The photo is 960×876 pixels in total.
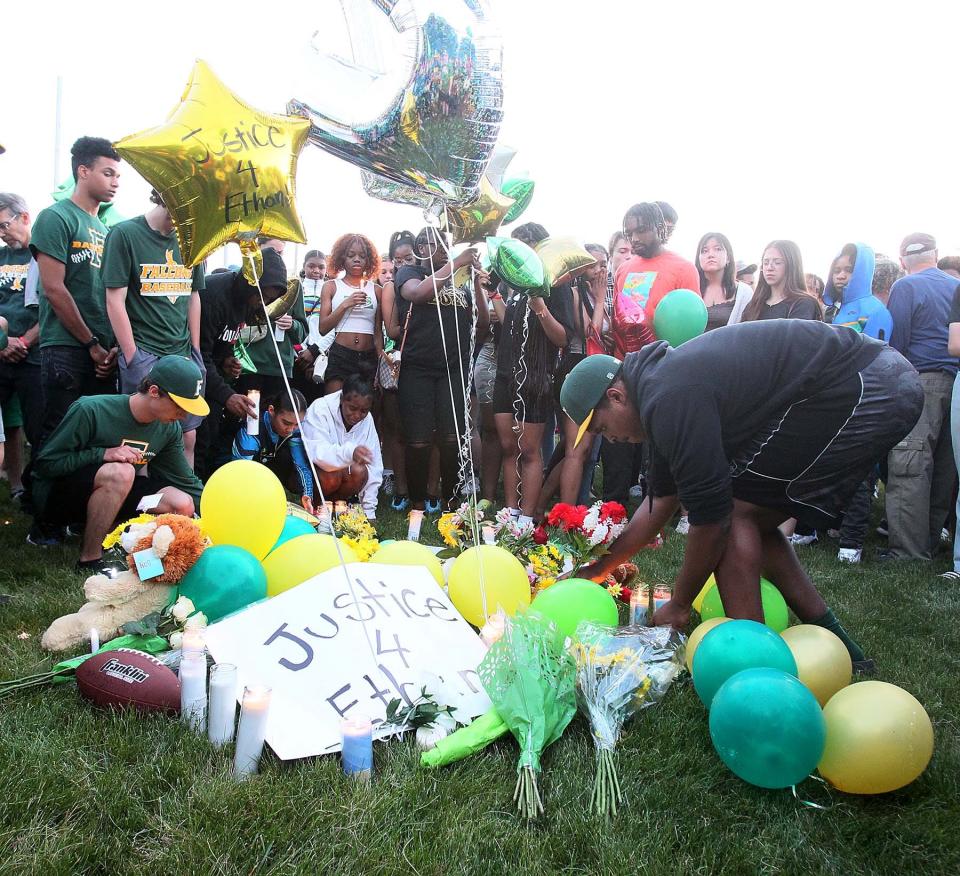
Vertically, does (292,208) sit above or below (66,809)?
above

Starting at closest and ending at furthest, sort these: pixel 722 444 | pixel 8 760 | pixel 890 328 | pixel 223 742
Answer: pixel 8 760 → pixel 223 742 → pixel 722 444 → pixel 890 328

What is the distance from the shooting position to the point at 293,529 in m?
3.71

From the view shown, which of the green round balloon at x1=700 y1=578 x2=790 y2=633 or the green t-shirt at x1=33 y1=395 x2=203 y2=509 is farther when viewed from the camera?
the green t-shirt at x1=33 y1=395 x2=203 y2=509

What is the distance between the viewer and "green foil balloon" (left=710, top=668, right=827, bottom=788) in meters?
2.03

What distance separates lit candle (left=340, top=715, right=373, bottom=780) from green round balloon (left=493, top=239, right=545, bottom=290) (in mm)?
2706

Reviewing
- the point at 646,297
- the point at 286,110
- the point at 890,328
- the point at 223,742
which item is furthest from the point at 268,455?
the point at 890,328

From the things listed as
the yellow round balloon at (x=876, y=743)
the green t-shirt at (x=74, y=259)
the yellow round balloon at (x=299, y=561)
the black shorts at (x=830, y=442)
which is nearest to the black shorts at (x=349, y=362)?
the green t-shirt at (x=74, y=259)

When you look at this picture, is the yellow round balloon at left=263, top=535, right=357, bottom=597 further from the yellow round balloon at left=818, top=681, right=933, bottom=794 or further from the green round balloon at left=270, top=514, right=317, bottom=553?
the yellow round balloon at left=818, top=681, right=933, bottom=794

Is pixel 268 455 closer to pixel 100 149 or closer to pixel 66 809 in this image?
pixel 100 149

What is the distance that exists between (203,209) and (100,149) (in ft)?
7.21

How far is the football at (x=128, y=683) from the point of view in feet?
7.77

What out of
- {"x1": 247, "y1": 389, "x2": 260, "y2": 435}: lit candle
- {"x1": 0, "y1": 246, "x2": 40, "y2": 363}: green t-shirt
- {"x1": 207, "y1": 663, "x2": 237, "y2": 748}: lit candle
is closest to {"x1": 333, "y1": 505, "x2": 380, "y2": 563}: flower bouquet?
{"x1": 207, "y1": 663, "x2": 237, "y2": 748}: lit candle

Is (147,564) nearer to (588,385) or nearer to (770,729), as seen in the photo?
(588,385)

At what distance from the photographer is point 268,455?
611 centimetres
